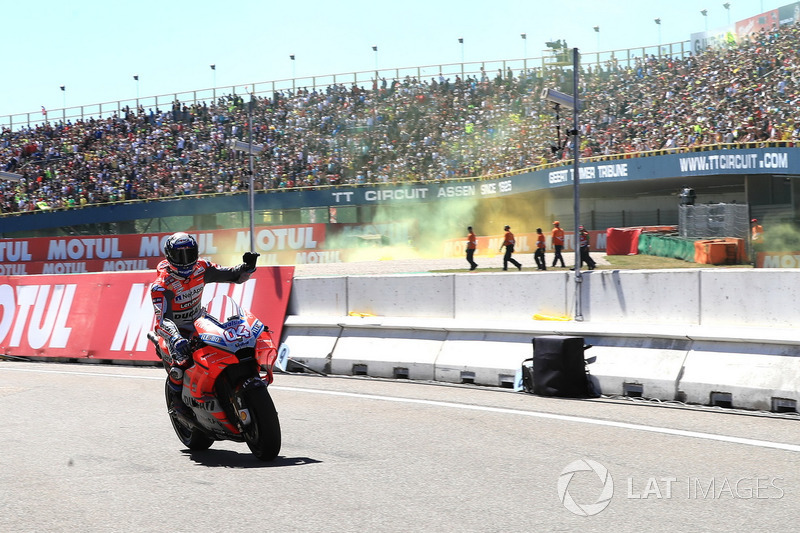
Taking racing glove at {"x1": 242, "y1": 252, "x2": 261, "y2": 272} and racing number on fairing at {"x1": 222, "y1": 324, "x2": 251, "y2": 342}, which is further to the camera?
racing glove at {"x1": 242, "y1": 252, "x2": 261, "y2": 272}

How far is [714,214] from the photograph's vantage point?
29.8m

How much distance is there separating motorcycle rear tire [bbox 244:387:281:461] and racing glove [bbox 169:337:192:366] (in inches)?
29.4

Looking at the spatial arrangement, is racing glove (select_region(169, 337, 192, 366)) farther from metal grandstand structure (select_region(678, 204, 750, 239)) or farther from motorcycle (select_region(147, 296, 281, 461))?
metal grandstand structure (select_region(678, 204, 750, 239))

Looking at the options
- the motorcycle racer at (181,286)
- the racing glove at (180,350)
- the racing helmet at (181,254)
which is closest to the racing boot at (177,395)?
the motorcycle racer at (181,286)

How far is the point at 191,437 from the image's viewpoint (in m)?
8.12

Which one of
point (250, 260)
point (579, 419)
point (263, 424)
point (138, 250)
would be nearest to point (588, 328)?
point (579, 419)

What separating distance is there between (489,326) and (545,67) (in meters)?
35.7

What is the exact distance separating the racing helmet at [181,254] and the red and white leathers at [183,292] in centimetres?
5

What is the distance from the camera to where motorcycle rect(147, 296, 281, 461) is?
7.24 meters

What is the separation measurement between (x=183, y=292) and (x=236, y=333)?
1.19 metres

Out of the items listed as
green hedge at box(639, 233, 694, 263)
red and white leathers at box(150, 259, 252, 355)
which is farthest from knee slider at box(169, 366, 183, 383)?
green hedge at box(639, 233, 694, 263)

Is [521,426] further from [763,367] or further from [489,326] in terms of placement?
[489,326]

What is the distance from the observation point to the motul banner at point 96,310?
15695mm

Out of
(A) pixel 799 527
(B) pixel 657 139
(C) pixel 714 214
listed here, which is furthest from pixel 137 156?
(A) pixel 799 527
